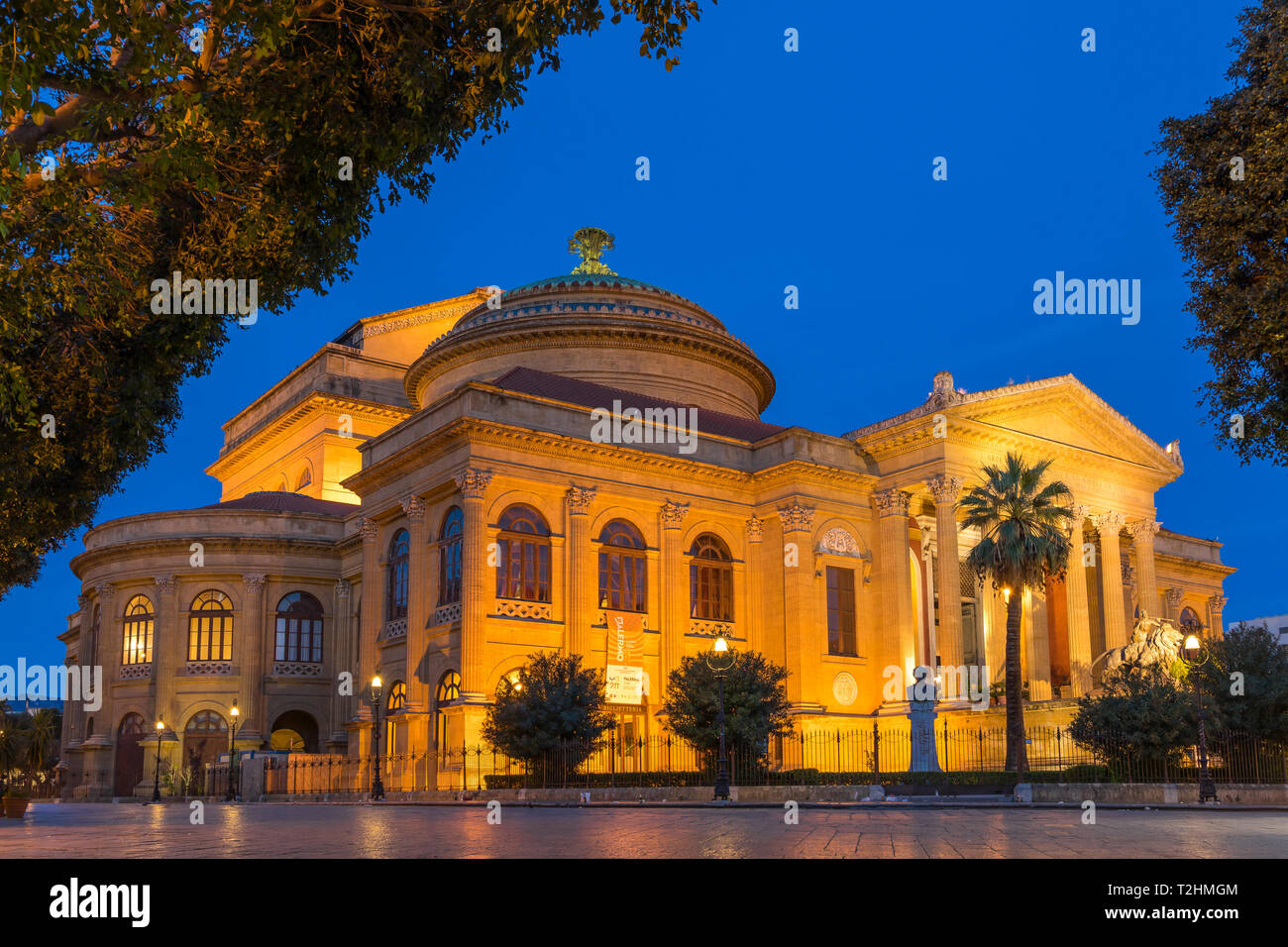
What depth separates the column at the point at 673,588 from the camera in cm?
4050

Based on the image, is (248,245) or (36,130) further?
(248,245)

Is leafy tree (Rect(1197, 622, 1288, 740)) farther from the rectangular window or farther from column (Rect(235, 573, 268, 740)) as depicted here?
column (Rect(235, 573, 268, 740))

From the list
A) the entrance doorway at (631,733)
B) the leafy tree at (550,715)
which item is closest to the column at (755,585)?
the entrance doorway at (631,733)

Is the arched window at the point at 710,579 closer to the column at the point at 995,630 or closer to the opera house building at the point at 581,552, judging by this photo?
the opera house building at the point at 581,552

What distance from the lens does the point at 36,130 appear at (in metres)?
9.76

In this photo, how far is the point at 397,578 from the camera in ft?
136

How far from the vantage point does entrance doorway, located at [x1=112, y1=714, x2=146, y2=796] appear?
4594 cm

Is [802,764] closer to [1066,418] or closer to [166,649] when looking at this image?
[1066,418]

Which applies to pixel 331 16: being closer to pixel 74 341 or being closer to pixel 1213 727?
pixel 74 341
